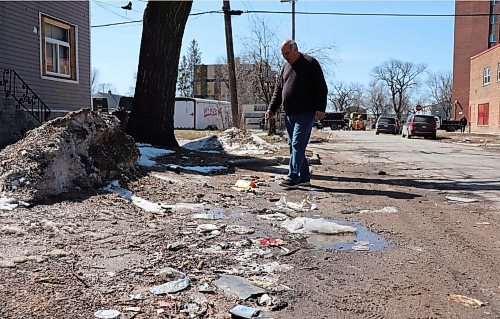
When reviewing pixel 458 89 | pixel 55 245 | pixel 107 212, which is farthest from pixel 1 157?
pixel 458 89

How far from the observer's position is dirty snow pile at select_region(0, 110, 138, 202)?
15.9 ft

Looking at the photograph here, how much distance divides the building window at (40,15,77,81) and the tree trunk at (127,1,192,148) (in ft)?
17.3

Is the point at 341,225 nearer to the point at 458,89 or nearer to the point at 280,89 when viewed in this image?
the point at 280,89

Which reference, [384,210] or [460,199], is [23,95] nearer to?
[384,210]

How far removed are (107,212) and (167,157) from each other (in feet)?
14.3

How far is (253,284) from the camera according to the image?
9.87 feet

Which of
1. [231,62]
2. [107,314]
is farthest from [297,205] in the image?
[231,62]

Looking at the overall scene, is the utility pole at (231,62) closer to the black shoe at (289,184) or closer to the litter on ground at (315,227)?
the black shoe at (289,184)

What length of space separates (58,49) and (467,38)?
69.3 meters

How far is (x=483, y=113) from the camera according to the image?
42750 millimetres

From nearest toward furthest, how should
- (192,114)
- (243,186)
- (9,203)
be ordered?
1. (9,203)
2. (243,186)
3. (192,114)

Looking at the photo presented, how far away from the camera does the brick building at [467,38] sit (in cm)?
6825

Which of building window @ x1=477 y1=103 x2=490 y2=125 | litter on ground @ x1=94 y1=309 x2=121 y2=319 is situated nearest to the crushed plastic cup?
litter on ground @ x1=94 y1=309 x2=121 y2=319

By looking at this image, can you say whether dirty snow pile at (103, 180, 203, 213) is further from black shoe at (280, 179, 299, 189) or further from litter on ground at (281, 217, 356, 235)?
black shoe at (280, 179, 299, 189)
